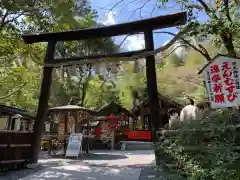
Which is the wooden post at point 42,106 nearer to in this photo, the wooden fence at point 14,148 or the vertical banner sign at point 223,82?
the wooden fence at point 14,148

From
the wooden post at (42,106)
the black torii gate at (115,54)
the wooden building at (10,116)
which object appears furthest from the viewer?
the wooden building at (10,116)

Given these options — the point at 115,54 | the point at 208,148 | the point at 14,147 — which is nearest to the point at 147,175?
the point at 208,148

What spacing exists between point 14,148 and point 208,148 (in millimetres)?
5936

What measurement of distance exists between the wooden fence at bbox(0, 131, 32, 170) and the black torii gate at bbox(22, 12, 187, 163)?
22 cm

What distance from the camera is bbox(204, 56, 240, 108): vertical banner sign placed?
19.9 feet

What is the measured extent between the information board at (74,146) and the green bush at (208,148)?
716cm

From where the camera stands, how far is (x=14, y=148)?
8.50m

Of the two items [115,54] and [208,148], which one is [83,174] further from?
[208,148]

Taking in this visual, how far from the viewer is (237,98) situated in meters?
5.98

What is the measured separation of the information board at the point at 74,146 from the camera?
12276 mm

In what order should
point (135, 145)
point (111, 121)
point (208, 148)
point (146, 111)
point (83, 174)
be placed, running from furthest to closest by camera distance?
point (146, 111), point (135, 145), point (111, 121), point (83, 174), point (208, 148)

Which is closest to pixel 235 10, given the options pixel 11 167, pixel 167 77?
pixel 11 167

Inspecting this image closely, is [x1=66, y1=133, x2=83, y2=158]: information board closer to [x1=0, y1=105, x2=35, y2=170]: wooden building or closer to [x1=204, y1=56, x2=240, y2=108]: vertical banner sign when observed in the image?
[x1=0, y1=105, x2=35, y2=170]: wooden building

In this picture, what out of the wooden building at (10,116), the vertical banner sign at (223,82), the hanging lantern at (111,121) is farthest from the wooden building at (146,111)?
the vertical banner sign at (223,82)
